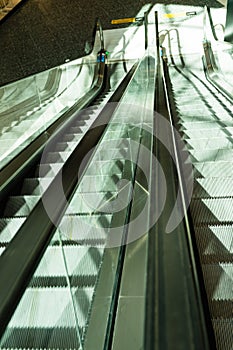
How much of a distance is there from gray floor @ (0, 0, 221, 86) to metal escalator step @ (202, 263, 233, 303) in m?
9.00

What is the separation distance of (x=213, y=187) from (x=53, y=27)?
31.1 feet

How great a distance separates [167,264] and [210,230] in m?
1.09

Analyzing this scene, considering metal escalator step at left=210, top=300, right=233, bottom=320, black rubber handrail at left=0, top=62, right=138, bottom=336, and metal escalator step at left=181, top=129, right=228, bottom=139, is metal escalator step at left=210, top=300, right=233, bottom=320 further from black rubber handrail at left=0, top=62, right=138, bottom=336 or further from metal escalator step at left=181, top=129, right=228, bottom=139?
metal escalator step at left=181, top=129, right=228, bottom=139

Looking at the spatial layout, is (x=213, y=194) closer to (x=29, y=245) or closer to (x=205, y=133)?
(x=205, y=133)

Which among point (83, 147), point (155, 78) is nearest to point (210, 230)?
point (83, 147)

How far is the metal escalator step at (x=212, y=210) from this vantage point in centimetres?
238

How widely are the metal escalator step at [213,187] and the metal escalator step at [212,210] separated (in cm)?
16

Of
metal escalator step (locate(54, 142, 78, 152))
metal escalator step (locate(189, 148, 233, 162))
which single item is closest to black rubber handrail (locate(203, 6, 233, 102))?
metal escalator step (locate(189, 148, 233, 162))

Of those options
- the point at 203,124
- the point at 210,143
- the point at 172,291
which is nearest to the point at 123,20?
the point at 203,124

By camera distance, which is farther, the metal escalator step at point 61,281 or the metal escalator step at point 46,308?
the metal escalator step at point 61,281

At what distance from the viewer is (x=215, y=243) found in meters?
2.06

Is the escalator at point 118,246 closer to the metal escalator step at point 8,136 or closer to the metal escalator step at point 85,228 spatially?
the metal escalator step at point 85,228

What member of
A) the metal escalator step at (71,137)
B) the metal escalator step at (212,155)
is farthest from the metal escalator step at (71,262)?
the metal escalator step at (71,137)

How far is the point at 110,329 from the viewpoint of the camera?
1352 millimetres
